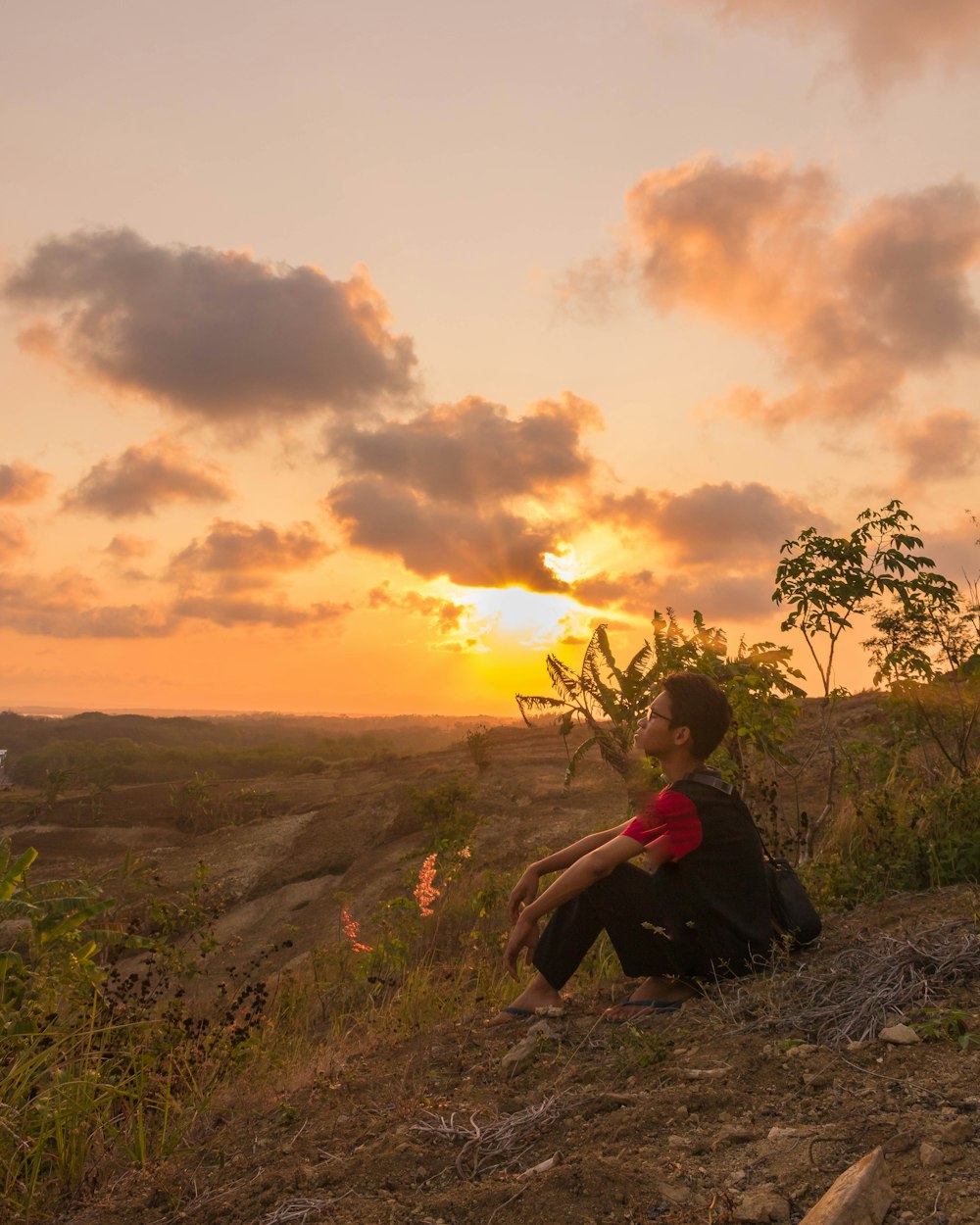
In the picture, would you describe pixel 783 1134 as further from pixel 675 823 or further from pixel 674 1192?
pixel 675 823

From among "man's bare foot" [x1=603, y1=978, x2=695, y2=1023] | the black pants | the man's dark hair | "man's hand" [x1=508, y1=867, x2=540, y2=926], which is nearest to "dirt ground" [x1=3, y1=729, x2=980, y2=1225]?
"man's bare foot" [x1=603, y1=978, x2=695, y2=1023]

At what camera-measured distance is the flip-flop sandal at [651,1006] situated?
149 inches

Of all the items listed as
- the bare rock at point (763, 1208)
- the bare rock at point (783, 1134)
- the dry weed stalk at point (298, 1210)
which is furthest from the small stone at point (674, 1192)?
the dry weed stalk at point (298, 1210)

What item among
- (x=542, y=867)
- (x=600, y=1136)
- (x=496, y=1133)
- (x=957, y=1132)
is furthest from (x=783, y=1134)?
(x=542, y=867)

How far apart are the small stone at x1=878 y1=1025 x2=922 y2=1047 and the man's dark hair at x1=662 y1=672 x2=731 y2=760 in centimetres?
123

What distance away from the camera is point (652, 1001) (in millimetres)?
3867

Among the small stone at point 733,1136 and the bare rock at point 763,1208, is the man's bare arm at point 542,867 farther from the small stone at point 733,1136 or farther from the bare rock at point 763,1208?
the bare rock at point 763,1208

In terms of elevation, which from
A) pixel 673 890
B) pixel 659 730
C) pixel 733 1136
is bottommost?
pixel 733 1136

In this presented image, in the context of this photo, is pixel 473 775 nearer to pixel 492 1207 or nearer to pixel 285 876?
pixel 285 876

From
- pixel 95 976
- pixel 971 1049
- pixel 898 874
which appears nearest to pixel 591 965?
pixel 898 874

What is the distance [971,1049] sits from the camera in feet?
9.20

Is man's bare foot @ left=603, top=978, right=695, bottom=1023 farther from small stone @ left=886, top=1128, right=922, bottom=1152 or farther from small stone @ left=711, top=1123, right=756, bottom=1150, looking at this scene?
small stone @ left=886, top=1128, right=922, bottom=1152

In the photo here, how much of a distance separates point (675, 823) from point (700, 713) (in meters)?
0.48

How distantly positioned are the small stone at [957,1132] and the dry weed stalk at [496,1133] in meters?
1.12
